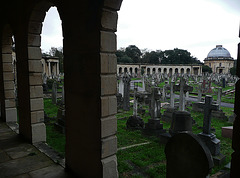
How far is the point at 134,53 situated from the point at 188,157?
71496 mm

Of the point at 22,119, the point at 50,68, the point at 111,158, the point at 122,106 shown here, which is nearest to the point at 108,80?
the point at 111,158

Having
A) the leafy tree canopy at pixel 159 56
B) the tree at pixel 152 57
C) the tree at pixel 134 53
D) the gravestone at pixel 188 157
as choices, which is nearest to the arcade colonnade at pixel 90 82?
the gravestone at pixel 188 157

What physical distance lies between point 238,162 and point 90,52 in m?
2.24

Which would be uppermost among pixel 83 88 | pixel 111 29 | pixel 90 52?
pixel 111 29

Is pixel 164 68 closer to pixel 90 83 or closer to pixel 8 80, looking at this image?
pixel 8 80

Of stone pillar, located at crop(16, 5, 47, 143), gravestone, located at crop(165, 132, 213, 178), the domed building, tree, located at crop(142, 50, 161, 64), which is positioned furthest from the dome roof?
gravestone, located at crop(165, 132, 213, 178)

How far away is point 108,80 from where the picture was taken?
2.79m

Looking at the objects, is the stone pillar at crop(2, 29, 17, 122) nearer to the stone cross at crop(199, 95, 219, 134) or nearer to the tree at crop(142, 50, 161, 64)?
the stone cross at crop(199, 95, 219, 134)

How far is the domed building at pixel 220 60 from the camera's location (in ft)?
243

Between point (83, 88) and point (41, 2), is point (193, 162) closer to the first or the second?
point (83, 88)

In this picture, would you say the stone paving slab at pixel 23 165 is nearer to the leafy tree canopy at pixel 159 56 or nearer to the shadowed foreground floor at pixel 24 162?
the shadowed foreground floor at pixel 24 162

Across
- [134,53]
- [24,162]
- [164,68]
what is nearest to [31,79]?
[24,162]

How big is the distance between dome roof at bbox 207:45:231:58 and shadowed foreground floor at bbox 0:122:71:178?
85.8 m

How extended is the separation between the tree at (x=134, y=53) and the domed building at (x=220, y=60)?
102 feet
